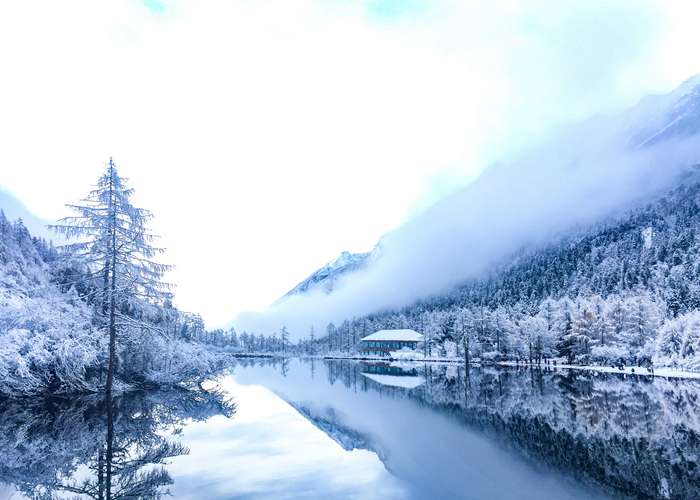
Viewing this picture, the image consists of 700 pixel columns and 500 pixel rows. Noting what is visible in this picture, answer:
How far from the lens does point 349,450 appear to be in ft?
58.4

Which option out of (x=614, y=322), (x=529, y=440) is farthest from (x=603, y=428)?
(x=614, y=322)

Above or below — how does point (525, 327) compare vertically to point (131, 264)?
below

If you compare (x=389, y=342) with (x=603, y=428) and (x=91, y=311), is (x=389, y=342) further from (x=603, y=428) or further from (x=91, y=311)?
(x=603, y=428)

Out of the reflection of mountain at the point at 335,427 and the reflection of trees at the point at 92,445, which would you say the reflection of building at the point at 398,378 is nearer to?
the reflection of mountain at the point at 335,427

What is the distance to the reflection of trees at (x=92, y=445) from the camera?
40.5ft

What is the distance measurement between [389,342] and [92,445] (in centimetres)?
13525

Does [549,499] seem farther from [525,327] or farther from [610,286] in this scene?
[610,286]

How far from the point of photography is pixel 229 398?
115 ft

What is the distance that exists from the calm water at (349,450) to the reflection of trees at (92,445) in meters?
0.07

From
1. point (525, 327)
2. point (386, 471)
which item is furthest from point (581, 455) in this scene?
→ point (525, 327)

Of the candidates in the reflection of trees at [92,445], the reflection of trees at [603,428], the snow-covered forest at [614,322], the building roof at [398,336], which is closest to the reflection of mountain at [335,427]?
the reflection of trees at [92,445]

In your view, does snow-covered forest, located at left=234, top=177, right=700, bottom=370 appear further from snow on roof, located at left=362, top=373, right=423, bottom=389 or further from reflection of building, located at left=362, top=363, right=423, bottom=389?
snow on roof, located at left=362, top=373, right=423, bottom=389

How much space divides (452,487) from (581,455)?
6.34 metres

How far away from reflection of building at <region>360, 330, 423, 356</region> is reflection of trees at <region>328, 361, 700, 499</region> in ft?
344
